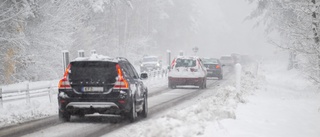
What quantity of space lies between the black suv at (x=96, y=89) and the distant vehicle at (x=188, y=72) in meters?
14.3

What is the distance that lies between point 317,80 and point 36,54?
18.3 m

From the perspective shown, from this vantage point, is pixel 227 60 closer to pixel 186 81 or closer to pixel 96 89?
pixel 186 81

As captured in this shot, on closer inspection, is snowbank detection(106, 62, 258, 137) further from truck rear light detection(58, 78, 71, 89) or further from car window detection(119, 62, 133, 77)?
truck rear light detection(58, 78, 71, 89)

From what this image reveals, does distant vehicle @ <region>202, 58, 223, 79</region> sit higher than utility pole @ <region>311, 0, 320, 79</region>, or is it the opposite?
utility pole @ <region>311, 0, 320, 79</region>

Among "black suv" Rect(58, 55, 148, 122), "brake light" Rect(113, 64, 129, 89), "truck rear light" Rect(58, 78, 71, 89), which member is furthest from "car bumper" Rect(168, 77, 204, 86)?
"truck rear light" Rect(58, 78, 71, 89)

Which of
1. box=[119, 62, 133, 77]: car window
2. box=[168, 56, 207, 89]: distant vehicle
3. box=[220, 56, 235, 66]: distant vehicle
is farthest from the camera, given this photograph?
box=[220, 56, 235, 66]: distant vehicle

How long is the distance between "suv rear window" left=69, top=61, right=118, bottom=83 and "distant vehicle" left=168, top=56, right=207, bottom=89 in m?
14.5

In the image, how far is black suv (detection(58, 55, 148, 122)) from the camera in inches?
459

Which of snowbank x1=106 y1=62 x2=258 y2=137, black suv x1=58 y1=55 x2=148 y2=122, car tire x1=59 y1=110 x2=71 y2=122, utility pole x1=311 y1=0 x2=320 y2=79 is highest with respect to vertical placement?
utility pole x1=311 y1=0 x2=320 y2=79

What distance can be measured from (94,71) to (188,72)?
14622mm

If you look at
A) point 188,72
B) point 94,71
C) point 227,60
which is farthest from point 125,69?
point 227,60

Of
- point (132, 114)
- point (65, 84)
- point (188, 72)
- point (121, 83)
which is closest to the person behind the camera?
point (121, 83)

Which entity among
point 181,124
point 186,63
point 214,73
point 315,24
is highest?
point 315,24

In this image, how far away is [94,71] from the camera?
1184cm
